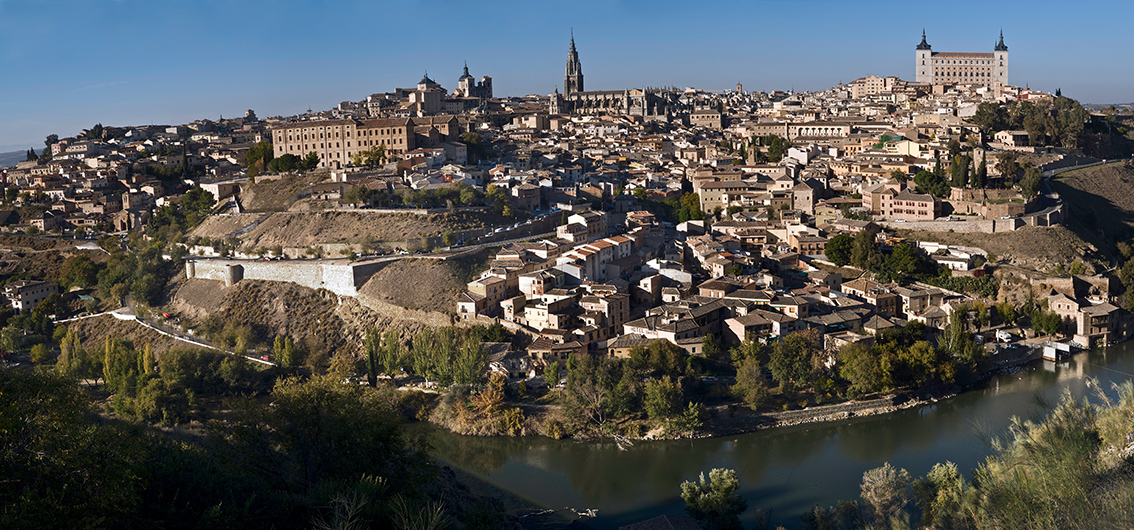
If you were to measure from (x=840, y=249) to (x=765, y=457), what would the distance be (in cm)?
603

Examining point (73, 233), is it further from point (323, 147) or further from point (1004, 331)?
point (1004, 331)

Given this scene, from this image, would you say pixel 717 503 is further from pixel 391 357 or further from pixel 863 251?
pixel 863 251

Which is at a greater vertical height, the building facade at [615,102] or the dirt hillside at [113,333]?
the building facade at [615,102]

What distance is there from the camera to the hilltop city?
10484 mm

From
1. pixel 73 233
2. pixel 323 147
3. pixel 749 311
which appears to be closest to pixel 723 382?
pixel 749 311

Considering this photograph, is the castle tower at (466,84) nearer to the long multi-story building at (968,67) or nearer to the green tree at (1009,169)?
the long multi-story building at (968,67)

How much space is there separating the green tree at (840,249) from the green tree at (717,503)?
7474mm

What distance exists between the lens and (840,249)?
46.4 feet

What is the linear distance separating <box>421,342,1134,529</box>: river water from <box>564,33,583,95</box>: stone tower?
28720 millimetres

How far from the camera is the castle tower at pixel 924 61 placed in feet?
105

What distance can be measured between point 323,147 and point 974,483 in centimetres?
1745

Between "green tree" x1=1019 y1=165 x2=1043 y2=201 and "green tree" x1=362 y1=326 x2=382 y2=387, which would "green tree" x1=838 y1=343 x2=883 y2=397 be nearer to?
"green tree" x1=362 y1=326 x2=382 y2=387

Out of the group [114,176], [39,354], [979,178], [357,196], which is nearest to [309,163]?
[357,196]

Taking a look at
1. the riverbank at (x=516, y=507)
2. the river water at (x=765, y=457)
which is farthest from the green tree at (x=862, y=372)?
the riverbank at (x=516, y=507)
